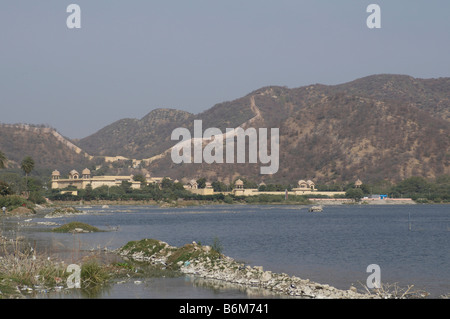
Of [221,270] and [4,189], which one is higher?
[221,270]

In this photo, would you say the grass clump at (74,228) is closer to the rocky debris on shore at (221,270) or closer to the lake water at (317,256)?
the lake water at (317,256)

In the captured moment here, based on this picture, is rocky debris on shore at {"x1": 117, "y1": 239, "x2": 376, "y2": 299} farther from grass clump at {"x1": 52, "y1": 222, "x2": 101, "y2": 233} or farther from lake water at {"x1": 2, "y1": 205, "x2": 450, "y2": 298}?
grass clump at {"x1": 52, "y1": 222, "x2": 101, "y2": 233}

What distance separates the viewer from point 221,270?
1098 inches

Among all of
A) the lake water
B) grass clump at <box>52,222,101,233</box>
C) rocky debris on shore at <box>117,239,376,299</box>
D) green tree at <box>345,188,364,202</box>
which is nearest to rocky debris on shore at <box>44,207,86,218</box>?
grass clump at <box>52,222,101,233</box>

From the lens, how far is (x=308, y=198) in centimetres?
17750

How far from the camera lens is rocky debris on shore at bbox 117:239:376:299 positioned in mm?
22359

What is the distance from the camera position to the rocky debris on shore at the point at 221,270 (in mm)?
22359

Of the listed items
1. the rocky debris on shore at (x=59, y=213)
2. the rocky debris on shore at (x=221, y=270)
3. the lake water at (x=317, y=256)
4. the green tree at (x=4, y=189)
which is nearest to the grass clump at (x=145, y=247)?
the rocky debris on shore at (x=221, y=270)

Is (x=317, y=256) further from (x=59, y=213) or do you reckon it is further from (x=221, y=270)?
(x=59, y=213)

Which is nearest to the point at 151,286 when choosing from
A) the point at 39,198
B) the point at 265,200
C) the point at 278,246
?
the point at 278,246

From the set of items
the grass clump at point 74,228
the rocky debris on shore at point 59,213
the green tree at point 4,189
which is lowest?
the rocky debris on shore at point 59,213

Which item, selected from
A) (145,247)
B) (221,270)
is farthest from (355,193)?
(221,270)
